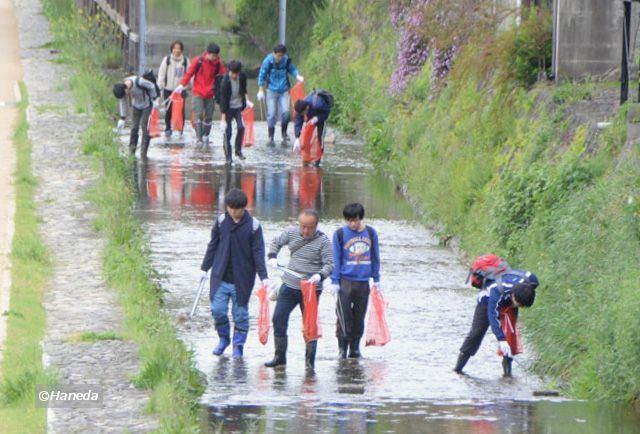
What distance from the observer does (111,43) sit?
124 feet

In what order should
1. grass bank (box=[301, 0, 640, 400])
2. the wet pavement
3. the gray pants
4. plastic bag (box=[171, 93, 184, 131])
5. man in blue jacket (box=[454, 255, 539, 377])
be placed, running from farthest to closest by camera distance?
plastic bag (box=[171, 93, 184, 131])
the gray pants
man in blue jacket (box=[454, 255, 539, 377])
grass bank (box=[301, 0, 640, 400])
the wet pavement

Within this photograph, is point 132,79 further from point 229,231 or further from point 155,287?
point 229,231

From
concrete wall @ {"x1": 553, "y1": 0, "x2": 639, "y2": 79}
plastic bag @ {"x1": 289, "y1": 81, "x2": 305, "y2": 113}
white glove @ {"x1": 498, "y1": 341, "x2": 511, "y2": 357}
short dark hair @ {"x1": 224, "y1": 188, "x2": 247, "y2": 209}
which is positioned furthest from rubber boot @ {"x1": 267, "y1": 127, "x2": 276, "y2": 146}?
white glove @ {"x1": 498, "y1": 341, "x2": 511, "y2": 357}

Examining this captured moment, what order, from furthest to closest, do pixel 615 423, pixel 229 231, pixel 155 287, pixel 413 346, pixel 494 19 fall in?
pixel 494 19 → pixel 155 287 → pixel 413 346 → pixel 229 231 → pixel 615 423

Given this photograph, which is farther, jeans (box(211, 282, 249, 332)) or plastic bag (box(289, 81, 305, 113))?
plastic bag (box(289, 81, 305, 113))

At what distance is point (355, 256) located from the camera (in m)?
13.3

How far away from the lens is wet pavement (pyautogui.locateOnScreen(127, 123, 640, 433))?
11219mm

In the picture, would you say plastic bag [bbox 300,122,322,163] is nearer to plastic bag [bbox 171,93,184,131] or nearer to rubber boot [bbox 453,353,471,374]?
plastic bag [bbox 171,93,184,131]

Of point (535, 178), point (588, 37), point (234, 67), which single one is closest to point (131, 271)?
point (535, 178)

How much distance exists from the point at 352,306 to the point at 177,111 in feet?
42.7

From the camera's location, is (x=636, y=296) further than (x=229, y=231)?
No

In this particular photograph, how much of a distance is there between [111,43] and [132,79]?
14.7m

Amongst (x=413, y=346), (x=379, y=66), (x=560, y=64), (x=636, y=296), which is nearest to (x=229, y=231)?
(x=413, y=346)

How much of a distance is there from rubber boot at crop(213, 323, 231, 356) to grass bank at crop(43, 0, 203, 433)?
1.53 ft
